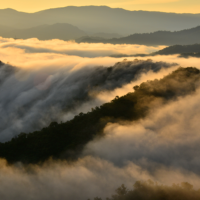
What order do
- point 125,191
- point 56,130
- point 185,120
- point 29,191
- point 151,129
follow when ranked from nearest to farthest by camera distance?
point 125,191 < point 29,191 < point 56,130 < point 151,129 < point 185,120

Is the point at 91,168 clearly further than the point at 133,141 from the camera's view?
No

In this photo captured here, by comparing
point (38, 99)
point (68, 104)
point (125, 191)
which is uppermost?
point (38, 99)

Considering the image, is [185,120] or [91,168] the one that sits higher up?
[185,120]

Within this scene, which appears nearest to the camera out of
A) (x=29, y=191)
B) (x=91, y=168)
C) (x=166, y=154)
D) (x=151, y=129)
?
(x=29, y=191)

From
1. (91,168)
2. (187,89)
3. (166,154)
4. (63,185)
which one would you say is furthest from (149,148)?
(187,89)

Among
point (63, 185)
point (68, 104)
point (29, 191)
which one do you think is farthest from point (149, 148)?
point (68, 104)

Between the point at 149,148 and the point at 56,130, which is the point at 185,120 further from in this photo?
the point at 56,130
